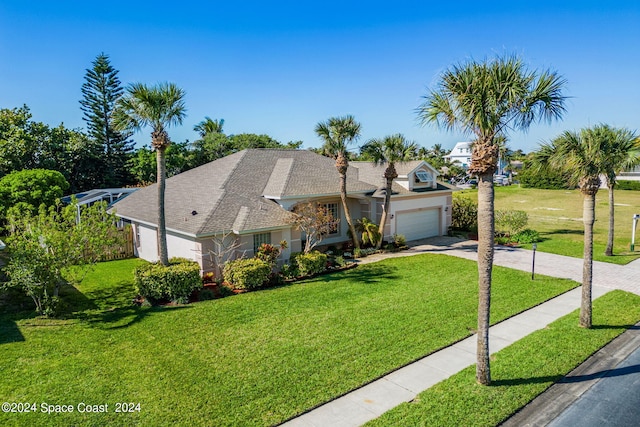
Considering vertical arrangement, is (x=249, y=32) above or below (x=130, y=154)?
above

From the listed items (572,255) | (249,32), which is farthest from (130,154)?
(572,255)

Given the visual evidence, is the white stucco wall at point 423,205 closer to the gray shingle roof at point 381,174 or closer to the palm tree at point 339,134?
the gray shingle roof at point 381,174

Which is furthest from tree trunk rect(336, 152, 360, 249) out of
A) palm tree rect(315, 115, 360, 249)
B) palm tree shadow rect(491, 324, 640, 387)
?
palm tree shadow rect(491, 324, 640, 387)

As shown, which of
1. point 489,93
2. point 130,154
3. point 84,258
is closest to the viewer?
point 489,93

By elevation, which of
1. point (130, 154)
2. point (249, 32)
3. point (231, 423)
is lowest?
point (231, 423)

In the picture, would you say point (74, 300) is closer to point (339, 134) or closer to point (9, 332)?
point (9, 332)

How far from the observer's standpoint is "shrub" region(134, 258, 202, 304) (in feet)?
45.2

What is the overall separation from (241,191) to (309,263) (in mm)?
5394

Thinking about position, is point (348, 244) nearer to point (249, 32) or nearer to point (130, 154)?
point (249, 32)

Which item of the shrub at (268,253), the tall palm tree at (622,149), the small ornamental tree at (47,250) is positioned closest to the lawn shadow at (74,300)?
the small ornamental tree at (47,250)

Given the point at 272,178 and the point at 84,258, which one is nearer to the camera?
the point at 84,258

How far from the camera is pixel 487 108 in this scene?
25.8 ft

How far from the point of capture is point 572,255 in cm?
2091

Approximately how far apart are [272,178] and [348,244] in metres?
5.81
